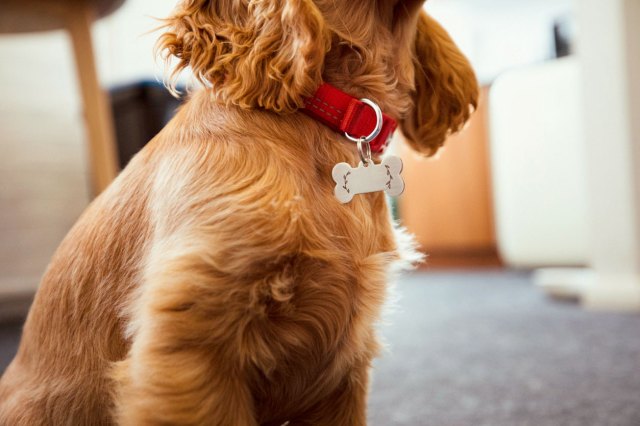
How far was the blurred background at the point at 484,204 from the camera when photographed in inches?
56.0

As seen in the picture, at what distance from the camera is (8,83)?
251cm

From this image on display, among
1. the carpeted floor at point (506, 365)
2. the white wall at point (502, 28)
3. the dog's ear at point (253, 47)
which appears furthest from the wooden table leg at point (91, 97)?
the white wall at point (502, 28)

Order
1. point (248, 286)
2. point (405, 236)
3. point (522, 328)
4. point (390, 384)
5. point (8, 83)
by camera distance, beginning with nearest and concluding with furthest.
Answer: point (248, 286) < point (405, 236) < point (390, 384) < point (522, 328) < point (8, 83)

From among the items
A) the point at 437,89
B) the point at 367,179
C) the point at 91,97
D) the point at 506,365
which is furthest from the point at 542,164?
the point at 367,179

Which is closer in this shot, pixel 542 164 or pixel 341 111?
pixel 341 111

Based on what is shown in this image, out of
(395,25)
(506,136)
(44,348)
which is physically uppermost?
(395,25)

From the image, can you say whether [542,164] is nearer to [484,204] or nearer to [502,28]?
[484,204]

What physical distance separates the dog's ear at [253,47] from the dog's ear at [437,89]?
28cm

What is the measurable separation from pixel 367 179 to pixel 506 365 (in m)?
1.02

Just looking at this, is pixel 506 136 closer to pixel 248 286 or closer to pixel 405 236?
pixel 405 236

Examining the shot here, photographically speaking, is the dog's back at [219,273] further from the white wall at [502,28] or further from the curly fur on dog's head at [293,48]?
the white wall at [502,28]

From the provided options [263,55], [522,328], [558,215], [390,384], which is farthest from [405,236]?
[558,215]

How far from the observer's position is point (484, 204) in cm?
331

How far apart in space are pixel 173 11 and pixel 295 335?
50 centimetres
